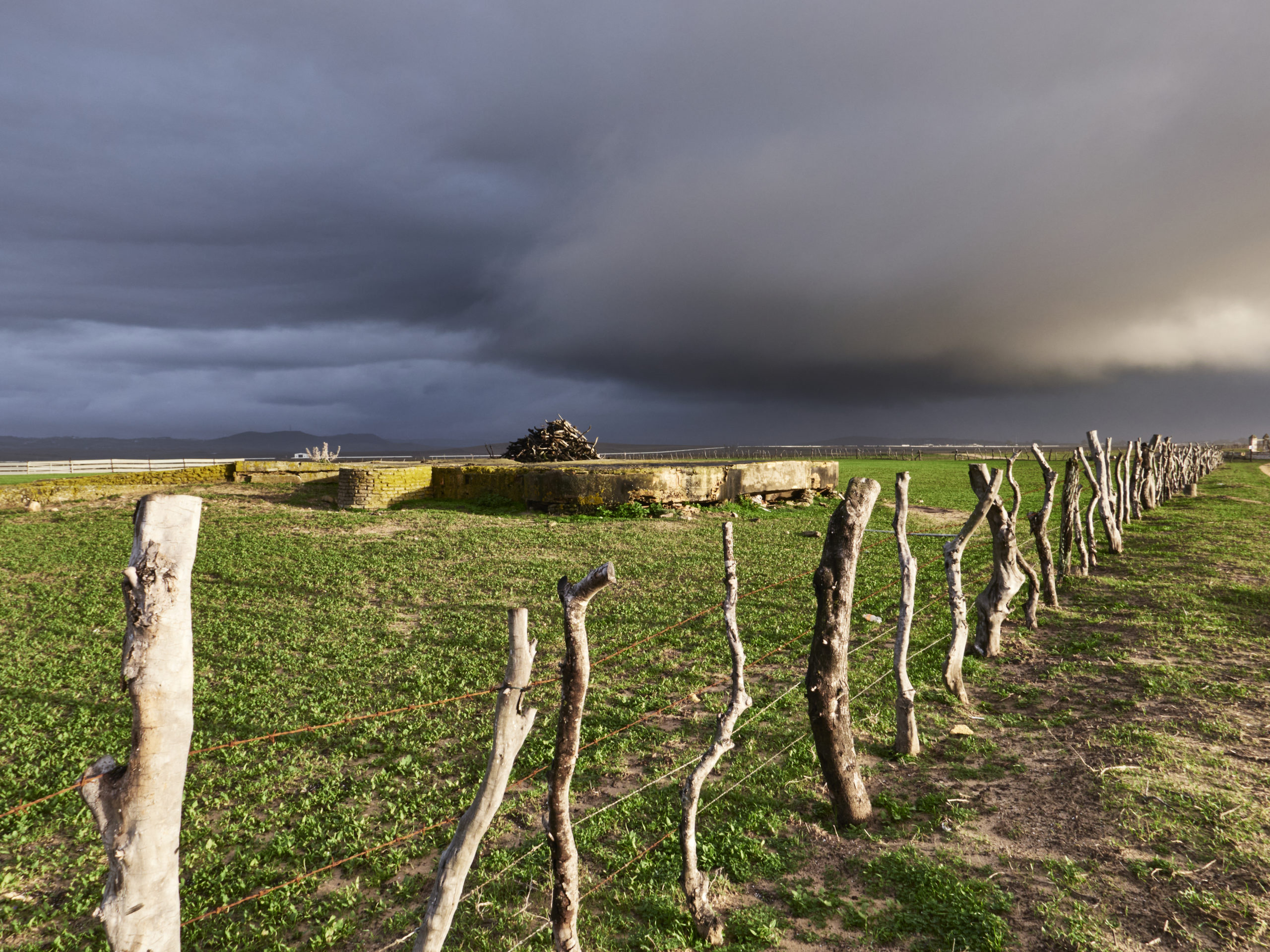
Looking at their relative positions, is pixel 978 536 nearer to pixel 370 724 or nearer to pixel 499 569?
pixel 499 569

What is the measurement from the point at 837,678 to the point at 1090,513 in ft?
31.6

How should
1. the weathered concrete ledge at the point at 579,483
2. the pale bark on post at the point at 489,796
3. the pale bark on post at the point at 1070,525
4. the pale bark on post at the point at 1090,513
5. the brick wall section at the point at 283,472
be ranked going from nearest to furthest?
the pale bark on post at the point at 489,796 < the pale bark on post at the point at 1070,525 < the pale bark on post at the point at 1090,513 < the weathered concrete ledge at the point at 579,483 < the brick wall section at the point at 283,472

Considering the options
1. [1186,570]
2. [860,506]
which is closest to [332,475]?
[860,506]

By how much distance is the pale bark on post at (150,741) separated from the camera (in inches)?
82.4

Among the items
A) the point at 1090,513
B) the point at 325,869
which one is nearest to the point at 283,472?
the point at 325,869

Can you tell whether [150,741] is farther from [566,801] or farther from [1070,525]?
[1070,525]

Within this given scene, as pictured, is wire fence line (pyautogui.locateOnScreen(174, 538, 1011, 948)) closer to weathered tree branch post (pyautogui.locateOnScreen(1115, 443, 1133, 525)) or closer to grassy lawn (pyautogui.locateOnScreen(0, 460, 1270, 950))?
grassy lawn (pyautogui.locateOnScreen(0, 460, 1270, 950))

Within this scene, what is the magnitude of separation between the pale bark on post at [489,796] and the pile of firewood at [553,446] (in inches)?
812

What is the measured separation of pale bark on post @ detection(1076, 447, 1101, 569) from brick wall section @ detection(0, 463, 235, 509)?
22.1 meters

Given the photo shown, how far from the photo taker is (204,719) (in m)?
5.52

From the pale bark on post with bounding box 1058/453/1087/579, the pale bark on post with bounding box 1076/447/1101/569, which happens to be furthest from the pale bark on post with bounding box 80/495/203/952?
the pale bark on post with bounding box 1076/447/1101/569

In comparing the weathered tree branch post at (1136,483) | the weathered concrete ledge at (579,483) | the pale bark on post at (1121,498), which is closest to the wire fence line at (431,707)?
the weathered concrete ledge at (579,483)

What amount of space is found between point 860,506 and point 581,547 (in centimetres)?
868

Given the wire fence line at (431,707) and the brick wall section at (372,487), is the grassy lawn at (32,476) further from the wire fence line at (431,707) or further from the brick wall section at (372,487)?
the wire fence line at (431,707)
